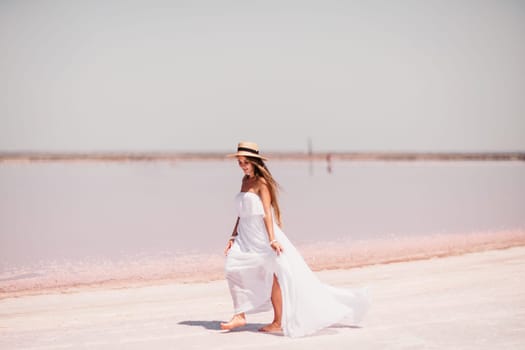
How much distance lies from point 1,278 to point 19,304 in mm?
2437

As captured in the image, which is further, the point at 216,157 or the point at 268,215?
the point at 216,157

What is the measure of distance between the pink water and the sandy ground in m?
1.21

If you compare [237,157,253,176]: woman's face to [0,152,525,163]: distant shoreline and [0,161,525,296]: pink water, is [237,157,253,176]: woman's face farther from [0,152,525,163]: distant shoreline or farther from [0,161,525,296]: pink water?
[0,152,525,163]: distant shoreline

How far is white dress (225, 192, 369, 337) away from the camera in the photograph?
701 cm

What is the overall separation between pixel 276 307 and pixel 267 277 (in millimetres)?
290

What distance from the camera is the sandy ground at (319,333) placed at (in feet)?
21.5

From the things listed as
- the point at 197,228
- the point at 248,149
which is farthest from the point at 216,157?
the point at 248,149

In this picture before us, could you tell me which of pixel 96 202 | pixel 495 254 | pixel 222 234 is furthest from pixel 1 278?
pixel 96 202

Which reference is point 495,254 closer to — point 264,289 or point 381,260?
point 381,260

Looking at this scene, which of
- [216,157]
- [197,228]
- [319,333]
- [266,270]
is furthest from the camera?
[216,157]

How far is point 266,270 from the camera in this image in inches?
281

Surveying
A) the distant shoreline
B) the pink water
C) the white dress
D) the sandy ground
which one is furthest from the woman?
the distant shoreline

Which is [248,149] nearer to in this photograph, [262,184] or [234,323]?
[262,184]

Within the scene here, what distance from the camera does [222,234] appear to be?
15.3 meters
